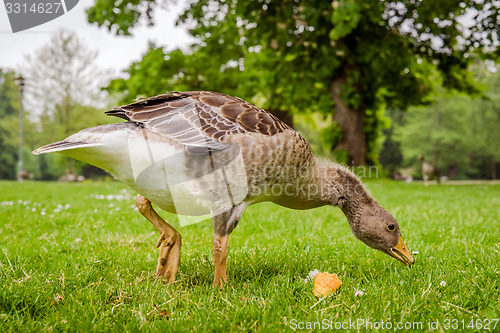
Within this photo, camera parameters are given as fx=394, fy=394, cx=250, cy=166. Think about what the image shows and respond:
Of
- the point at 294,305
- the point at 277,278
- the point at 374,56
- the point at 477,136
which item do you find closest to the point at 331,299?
the point at 294,305

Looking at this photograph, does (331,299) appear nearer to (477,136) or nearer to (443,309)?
(443,309)

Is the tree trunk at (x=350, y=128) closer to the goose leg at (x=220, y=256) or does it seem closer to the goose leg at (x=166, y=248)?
the goose leg at (x=166, y=248)

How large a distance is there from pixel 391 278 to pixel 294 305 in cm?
91

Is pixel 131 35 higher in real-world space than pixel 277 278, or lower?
higher

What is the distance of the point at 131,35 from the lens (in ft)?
44.9

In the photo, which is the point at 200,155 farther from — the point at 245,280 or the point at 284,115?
the point at 284,115

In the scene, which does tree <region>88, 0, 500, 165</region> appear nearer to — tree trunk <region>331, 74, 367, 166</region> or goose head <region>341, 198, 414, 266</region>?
tree trunk <region>331, 74, 367, 166</region>

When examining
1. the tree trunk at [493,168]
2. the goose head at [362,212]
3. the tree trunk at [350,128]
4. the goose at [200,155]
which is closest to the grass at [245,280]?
the goose head at [362,212]

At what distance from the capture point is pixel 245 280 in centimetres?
310

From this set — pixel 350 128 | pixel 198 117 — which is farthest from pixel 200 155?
pixel 350 128

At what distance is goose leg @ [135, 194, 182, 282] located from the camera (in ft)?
10.2

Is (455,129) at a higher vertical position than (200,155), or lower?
lower

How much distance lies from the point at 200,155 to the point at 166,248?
0.89 metres

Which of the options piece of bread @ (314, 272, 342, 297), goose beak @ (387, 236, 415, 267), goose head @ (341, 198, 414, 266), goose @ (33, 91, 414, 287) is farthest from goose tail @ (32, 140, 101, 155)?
goose beak @ (387, 236, 415, 267)
